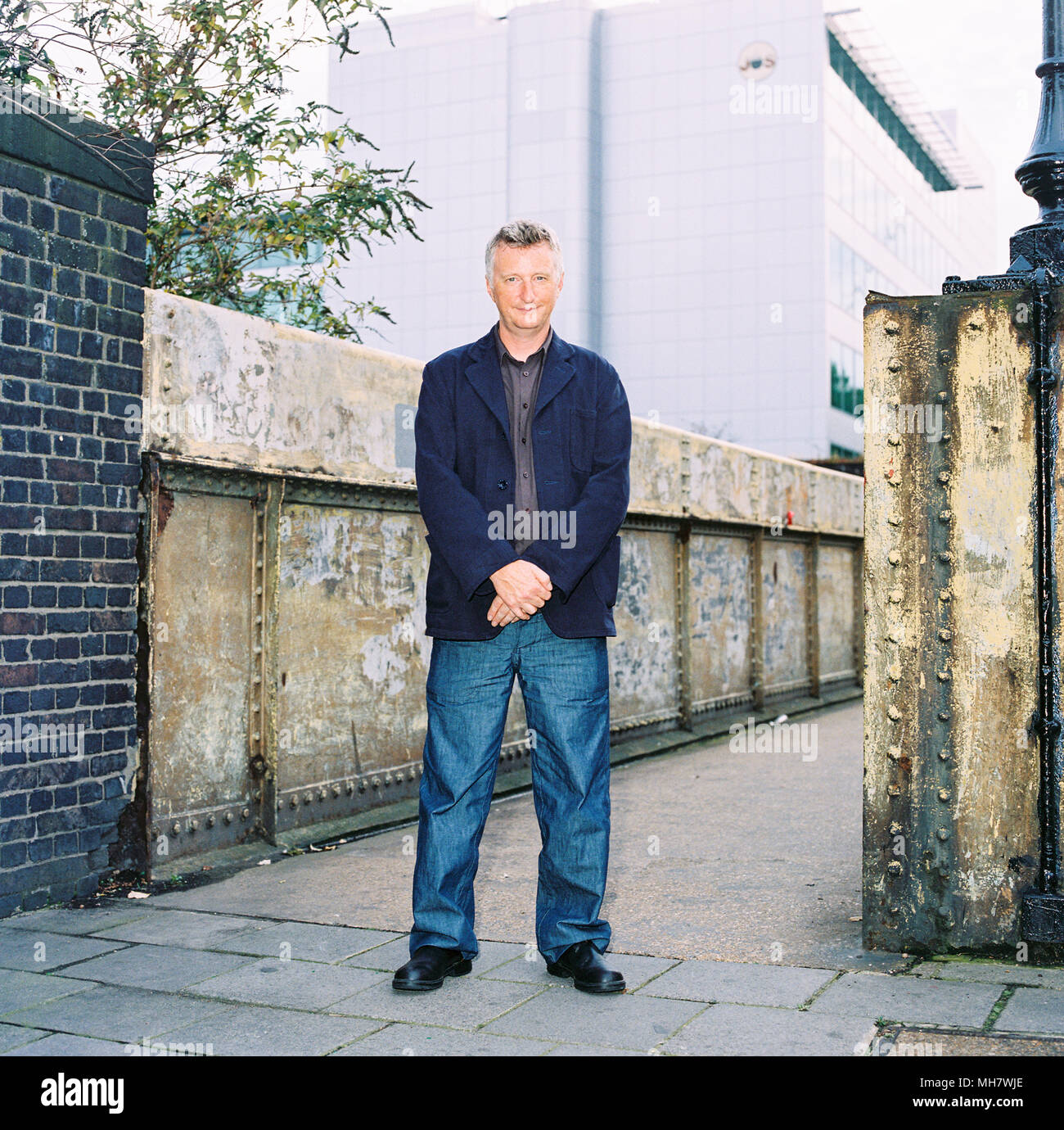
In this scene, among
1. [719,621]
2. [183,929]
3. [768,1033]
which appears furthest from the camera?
[719,621]

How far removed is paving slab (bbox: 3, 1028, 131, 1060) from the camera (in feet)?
9.58

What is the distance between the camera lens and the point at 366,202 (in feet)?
27.7

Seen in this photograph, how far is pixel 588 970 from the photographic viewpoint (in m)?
3.40

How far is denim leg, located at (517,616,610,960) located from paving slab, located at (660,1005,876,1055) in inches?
18.5

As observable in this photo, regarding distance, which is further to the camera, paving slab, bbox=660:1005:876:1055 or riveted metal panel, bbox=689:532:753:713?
riveted metal panel, bbox=689:532:753:713

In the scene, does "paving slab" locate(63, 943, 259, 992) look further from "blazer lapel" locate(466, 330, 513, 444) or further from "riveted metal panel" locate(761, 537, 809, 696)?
"riveted metal panel" locate(761, 537, 809, 696)

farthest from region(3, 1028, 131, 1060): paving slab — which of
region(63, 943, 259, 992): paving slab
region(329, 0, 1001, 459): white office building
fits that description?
region(329, 0, 1001, 459): white office building

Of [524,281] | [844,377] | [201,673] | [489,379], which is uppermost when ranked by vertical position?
[844,377]

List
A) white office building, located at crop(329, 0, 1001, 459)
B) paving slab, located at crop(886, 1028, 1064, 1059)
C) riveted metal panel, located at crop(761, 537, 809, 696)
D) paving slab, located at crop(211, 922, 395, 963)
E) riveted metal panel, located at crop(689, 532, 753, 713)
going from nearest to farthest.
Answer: paving slab, located at crop(886, 1028, 1064, 1059), paving slab, located at crop(211, 922, 395, 963), riveted metal panel, located at crop(689, 532, 753, 713), riveted metal panel, located at crop(761, 537, 809, 696), white office building, located at crop(329, 0, 1001, 459)

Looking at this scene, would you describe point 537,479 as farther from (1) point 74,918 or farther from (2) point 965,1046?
(1) point 74,918

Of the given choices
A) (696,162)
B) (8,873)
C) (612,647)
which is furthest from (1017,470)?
(696,162)

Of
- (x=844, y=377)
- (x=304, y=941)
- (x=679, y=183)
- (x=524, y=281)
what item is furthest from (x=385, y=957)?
(x=679, y=183)

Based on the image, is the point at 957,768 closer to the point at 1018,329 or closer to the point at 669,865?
the point at 1018,329

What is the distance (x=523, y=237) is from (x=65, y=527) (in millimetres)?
2206
